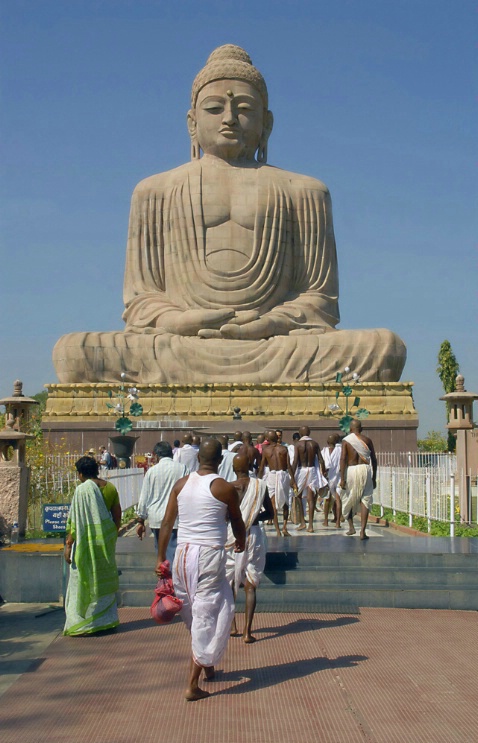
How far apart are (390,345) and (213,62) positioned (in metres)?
8.23

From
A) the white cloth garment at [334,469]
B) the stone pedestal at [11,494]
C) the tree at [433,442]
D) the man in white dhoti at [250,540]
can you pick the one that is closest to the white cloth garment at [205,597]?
the man in white dhoti at [250,540]

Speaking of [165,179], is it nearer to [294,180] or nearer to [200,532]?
[294,180]

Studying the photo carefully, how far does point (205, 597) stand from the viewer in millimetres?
4391

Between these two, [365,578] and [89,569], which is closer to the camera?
[89,569]

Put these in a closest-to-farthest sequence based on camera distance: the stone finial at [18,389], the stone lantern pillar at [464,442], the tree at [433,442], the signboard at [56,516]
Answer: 1. the signboard at [56,516]
2. the stone lantern pillar at [464,442]
3. the stone finial at [18,389]
4. the tree at [433,442]

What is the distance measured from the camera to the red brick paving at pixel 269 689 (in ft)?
12.7

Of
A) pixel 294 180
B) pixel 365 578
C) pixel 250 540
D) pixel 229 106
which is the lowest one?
pixel 365 578

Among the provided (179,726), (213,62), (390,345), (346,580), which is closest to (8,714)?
(179,726)

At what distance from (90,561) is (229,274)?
16627 mm

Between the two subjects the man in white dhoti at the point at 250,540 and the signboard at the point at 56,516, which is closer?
the man in white dhoti at the point at 250,540

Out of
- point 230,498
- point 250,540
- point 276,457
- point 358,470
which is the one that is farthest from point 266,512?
point 276,457

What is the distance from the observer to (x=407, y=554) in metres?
6.96

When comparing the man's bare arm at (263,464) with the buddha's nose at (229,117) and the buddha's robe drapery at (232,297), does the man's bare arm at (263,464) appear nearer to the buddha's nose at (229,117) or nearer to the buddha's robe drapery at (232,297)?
the buddha's robe drapery at (232,297)

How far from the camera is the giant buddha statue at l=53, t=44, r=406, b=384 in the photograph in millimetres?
21000
